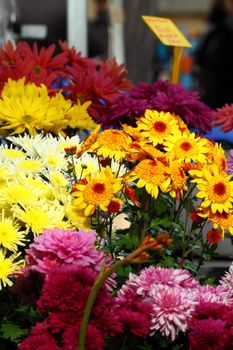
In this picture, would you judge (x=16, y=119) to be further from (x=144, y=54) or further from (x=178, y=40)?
(x=144, y=54)

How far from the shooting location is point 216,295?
987 mm

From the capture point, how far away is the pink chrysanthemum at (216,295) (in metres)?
0.95

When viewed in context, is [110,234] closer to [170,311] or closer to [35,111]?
[170,311]

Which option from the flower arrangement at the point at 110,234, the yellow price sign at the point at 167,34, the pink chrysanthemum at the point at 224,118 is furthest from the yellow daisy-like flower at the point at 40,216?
the yellow price sign at the point at 167,34

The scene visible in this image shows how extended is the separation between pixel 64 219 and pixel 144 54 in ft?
12.3

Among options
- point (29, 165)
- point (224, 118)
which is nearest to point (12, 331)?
point (29, 165)

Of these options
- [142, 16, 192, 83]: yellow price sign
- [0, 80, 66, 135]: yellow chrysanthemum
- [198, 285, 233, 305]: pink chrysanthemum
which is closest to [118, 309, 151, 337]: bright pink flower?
[198, 285, 233, 305]: pink chrysanthemum

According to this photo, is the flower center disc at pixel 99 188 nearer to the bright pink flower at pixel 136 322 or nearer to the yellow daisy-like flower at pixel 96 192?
the yellow daisy-like flower at pixel 96 192

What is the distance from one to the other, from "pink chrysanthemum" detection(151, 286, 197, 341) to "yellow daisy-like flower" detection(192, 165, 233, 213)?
15 cm

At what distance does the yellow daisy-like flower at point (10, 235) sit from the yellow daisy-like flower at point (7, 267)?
0.01 meters

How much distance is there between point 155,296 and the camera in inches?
35.4

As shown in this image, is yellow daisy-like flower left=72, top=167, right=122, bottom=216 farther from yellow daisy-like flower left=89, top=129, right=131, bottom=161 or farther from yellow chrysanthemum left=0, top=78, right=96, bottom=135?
yellow chrysanthemum left=0, top=78, right=96, bottom=135

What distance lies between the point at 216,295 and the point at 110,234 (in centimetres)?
20

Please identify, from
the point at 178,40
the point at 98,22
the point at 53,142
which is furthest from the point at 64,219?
the point at 98,22
